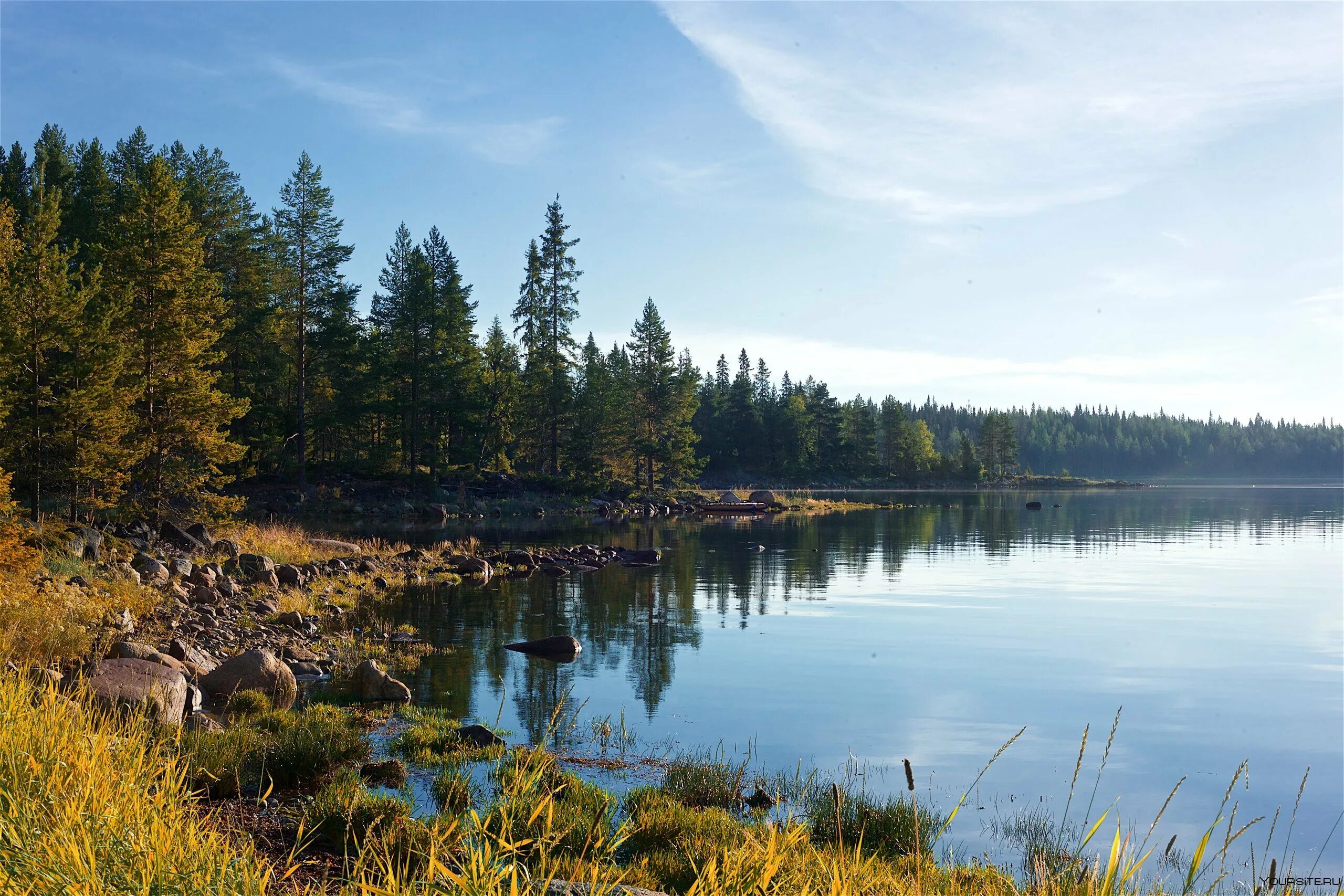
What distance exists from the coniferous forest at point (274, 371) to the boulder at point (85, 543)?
2.23 m

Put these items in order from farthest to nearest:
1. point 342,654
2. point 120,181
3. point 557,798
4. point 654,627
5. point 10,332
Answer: point 120,181 < point 10,332 < point 654,627 < point 342,654 < point 557,798

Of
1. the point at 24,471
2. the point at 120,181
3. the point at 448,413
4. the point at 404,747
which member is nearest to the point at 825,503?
the point at 448,413

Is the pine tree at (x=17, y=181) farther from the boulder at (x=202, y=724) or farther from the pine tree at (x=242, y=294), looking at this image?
the boulder at (x=202, y=724)

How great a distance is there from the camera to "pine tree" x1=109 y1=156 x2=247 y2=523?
27438 millimetres

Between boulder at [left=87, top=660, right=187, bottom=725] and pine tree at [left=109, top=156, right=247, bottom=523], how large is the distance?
1846 centimetres

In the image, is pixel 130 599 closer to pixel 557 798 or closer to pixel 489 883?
pixel 557 798

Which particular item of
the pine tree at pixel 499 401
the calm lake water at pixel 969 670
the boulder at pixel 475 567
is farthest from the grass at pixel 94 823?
the pine tree at pixel 499 401

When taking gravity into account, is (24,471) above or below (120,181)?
below

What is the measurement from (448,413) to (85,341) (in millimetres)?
32023

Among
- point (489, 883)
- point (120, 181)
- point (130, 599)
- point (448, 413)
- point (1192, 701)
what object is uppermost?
point (120, 181)

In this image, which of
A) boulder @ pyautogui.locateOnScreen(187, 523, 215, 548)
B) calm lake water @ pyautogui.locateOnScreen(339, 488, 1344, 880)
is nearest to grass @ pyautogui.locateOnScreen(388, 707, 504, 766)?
calm lake water @ pyautogui.locateOnScreen(339, 488, 1344, 880)

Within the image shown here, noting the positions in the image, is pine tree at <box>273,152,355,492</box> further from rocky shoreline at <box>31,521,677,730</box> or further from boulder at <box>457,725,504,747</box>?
boulder at <box>457,725,504,747</box>

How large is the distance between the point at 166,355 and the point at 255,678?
63.3 ft

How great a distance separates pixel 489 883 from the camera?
126 inches
